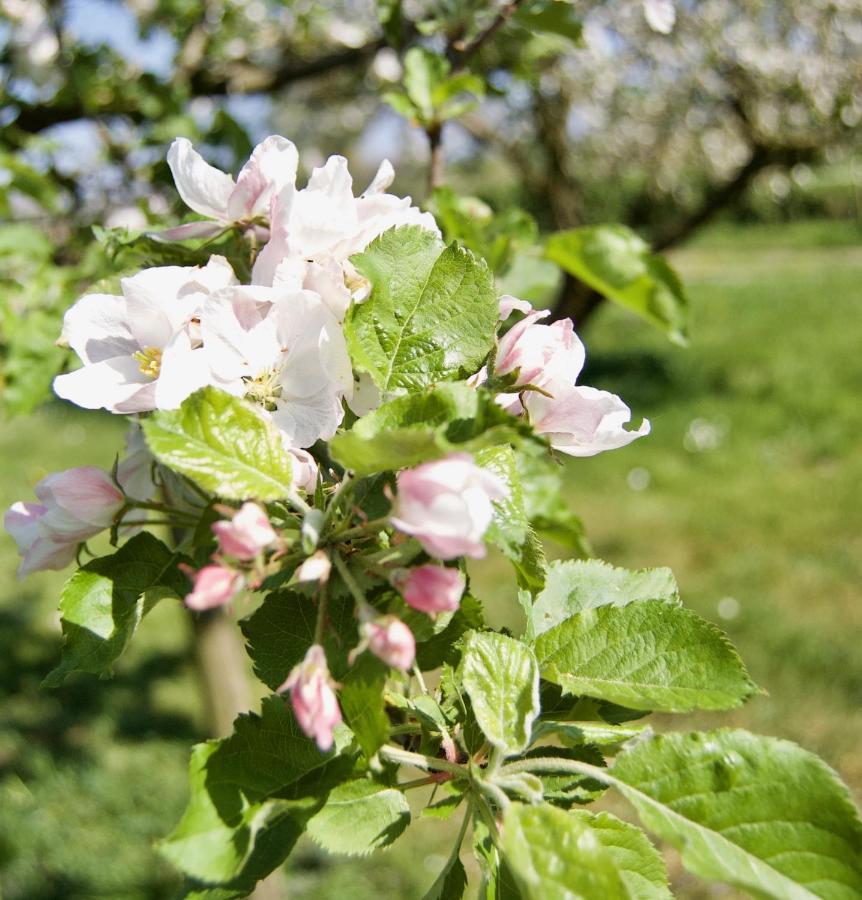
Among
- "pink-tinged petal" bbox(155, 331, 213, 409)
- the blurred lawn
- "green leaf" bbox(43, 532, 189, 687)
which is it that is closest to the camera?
"pink-tinged petal" bbox(155, 331, 213, 409)

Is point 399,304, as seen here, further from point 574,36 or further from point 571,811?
point 574,36

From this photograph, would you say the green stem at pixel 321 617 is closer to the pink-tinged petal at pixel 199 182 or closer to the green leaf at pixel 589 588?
the green leaf at pixel 589 588

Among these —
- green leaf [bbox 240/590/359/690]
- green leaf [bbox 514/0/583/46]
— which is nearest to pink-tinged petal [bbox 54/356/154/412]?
green leaf [bbox 240/590/359/690]

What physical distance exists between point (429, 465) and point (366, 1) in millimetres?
8864

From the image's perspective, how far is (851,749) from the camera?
3732 mm

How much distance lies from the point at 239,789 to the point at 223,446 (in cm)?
27

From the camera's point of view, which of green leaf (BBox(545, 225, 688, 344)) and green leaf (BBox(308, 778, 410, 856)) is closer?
green leaf (BBox(308, 778, 410, 856))

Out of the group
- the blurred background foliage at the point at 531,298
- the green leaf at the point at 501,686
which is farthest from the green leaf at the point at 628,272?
the green leaf at the point at 501,686

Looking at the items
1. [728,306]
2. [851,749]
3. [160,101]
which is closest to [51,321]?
[160,101]

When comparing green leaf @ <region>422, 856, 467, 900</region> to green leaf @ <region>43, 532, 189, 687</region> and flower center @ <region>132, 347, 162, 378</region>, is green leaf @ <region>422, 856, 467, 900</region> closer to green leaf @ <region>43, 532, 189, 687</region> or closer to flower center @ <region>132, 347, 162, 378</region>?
green leaf @ <region>43, 532, 189, 687</region>

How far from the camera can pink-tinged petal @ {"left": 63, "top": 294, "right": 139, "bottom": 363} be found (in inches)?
35.7

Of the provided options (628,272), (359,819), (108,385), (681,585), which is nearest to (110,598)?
(108,385)

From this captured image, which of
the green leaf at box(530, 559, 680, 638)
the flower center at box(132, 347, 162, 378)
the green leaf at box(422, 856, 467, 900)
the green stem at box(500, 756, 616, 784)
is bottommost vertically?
the green leaf at box(422, 856, 467, 900)

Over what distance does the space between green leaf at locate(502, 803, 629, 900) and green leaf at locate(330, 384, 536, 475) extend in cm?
28
